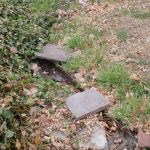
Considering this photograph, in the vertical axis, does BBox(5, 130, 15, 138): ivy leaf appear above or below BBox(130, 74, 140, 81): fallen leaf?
above

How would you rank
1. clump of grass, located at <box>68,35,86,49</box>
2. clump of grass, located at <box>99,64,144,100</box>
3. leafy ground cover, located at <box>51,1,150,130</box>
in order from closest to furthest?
leafy ground cover, located at <box>51,1,150,130</box> < clump of grass, located at <box>99,64,144,100</box> < clump of grass, located at <box>68,35,86,49</box>

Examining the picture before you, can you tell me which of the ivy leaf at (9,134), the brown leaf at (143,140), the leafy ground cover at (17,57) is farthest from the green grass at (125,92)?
the ivy leaf at (9,134)

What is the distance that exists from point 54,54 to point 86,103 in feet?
5.12

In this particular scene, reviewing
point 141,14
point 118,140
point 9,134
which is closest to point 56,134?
point 118,140

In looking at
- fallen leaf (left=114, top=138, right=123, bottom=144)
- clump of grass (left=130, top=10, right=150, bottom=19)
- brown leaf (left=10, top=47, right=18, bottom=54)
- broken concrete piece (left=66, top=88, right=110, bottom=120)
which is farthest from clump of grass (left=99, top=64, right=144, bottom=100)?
clump of grass (left=130, top=10, right=150, bottom=19)

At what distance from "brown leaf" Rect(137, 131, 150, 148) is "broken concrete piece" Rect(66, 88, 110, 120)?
75 cm

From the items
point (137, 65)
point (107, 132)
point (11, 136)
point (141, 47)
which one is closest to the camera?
point (11, 136)

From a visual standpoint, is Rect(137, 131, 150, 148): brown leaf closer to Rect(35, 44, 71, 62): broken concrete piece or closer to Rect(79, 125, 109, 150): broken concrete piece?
Rect(79, 125, 109, 150): broken concrete piece

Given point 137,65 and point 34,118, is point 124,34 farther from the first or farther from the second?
point 34,118

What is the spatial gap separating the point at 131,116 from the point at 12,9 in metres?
3.84

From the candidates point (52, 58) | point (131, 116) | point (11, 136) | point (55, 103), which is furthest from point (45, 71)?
point (11, 136)

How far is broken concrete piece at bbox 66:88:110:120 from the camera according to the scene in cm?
573

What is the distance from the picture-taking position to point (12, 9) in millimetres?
8188

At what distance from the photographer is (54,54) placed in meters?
7.09
